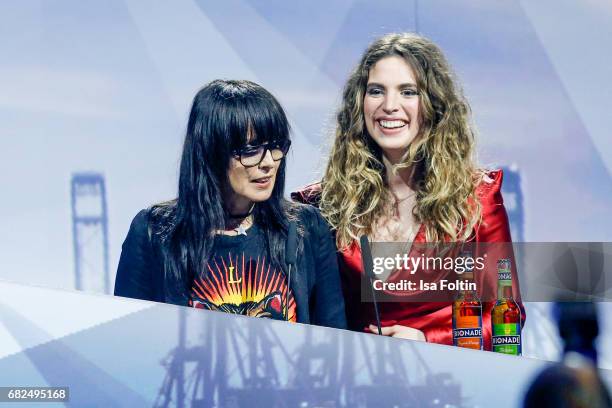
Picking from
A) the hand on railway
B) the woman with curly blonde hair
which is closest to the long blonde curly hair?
the woman with curly blonde hair

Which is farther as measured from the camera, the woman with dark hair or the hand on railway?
the hand on railway

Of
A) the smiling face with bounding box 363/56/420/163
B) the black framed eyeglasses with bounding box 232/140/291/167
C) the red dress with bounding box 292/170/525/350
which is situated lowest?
the red dress with bounding box 292/170/525/350

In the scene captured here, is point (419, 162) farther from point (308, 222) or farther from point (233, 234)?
point (233, 234)

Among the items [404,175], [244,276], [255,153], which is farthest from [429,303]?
[255,153]

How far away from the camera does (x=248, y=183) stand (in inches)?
87.0

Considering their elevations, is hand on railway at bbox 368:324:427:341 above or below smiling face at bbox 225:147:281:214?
below

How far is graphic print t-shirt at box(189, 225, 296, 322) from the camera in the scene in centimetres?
223

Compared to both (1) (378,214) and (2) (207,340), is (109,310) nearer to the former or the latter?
(2) (207,340)

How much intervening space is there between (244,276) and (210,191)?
23 centimetres

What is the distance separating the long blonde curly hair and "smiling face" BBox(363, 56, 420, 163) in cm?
2

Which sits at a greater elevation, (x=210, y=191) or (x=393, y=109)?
(x=393, y=109)

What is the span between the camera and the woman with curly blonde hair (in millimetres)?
2275

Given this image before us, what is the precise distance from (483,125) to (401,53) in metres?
0.29

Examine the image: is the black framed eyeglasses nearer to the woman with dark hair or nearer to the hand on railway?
the woman with dark hair
